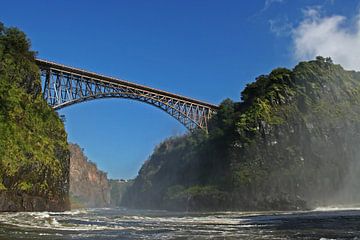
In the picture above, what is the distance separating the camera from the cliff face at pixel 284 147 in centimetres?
7519

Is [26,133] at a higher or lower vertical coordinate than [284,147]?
lower

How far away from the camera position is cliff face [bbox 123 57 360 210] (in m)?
75.2

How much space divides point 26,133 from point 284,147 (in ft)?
153

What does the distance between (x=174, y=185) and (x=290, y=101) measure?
36799 millimetres

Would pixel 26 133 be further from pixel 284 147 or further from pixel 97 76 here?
pixel 284 147

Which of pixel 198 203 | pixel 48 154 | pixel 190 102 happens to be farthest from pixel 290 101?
pixel 48 154

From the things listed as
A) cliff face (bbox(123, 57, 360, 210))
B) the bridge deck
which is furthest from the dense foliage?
cliff face (bbox(123, 57, 360, 210))

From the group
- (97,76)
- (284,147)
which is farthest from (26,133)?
(284,147)

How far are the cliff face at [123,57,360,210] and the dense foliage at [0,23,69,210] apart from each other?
3171cm

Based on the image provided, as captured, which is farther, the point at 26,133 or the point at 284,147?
the point at 284,147

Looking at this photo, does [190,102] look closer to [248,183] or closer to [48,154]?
[248,183]

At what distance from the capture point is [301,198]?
72750mm

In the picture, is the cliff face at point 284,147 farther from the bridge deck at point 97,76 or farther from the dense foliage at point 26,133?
the dense foliage at point 26,133

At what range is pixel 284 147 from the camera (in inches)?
3145
